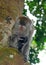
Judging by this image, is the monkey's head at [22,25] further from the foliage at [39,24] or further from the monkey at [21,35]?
the foliage at [39,24]

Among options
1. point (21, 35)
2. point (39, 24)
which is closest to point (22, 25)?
point (21, 35)

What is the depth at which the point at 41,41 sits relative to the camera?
6141 millimetres

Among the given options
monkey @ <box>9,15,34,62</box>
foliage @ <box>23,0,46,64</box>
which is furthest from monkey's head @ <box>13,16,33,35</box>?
foliage @ <box>23,0,46,64</box>

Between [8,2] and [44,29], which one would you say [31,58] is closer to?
[44,29]

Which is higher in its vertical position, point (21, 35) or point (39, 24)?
point (39, 24)

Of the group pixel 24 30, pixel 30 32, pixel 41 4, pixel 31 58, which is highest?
pixel 41 4

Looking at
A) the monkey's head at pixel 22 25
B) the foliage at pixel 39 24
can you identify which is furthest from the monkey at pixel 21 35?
the foliage at pixel 39 24

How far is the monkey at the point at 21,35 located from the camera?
2.82 m

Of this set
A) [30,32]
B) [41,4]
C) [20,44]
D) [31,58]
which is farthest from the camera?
[41,4]

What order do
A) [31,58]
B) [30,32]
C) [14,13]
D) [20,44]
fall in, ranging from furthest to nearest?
[31,58]
[30,32]
[14,13]
[20,44]

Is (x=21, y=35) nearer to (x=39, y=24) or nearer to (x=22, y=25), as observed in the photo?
(x=22, y=25)

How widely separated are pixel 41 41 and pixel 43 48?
1.32ft

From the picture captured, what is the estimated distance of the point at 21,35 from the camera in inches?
120

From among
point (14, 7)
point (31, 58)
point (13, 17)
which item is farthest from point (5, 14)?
point (31, 58)
